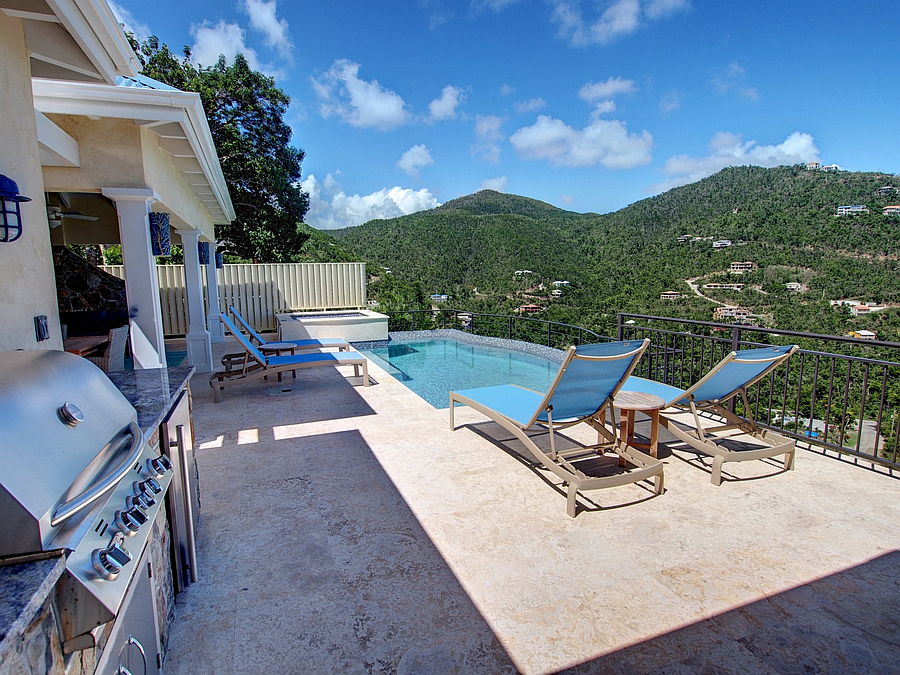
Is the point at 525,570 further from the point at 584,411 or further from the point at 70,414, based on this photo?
the point at 70,414

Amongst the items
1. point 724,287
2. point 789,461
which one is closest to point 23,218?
point 789,461

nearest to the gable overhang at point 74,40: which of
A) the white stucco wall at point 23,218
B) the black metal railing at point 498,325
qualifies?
the white stucco wall at point 23,218

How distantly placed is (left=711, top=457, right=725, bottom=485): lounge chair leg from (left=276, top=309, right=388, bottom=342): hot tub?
28.9 ft

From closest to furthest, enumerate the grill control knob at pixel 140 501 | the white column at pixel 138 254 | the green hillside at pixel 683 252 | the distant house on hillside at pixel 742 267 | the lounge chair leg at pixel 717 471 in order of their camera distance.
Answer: the grill control knob at pixel 140 501 < the lounge chair leg at pixel 717 471 < the white column at pixel 138 254 < the green hillside at pixel 683 252 < the distant house on hillside at pixel 742 267

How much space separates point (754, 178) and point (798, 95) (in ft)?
29.2

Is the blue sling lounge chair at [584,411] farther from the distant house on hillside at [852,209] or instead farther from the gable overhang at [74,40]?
the distant house on hillside at [852,209]

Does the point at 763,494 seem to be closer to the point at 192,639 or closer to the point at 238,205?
the point at 192,639

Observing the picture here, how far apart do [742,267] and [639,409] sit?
60.3ft

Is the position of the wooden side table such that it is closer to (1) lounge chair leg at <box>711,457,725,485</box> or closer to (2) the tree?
(1) lounge chair leg at <box>711,457,725,485</box>

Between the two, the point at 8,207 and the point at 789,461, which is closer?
the point at 8,207

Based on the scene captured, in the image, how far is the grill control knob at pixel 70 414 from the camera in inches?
48.1

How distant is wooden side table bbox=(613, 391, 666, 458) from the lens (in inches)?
130

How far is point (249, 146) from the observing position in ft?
57.5

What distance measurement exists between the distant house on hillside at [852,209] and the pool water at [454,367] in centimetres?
1728
